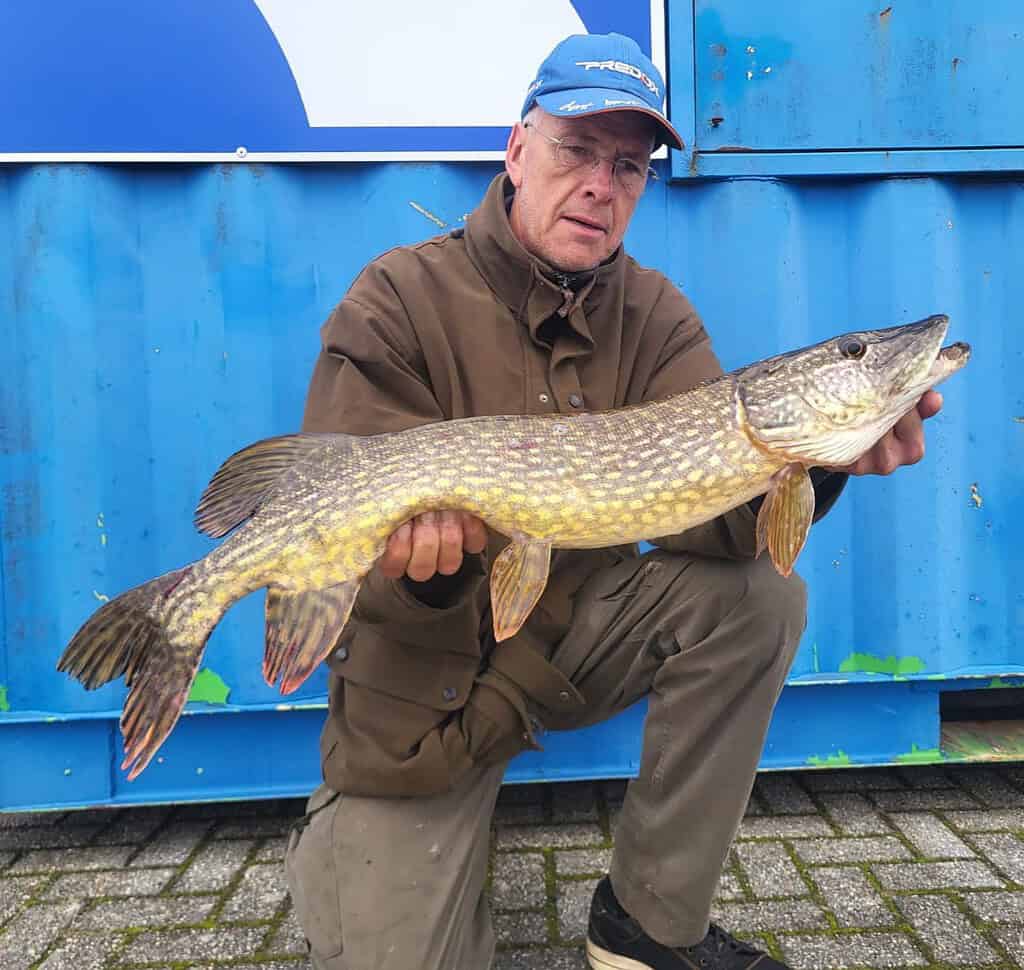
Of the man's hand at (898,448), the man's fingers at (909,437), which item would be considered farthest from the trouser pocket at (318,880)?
the man's fingers at (909,437)

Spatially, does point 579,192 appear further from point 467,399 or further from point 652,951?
point 652,951

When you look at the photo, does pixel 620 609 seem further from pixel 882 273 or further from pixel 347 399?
pixel 882 273

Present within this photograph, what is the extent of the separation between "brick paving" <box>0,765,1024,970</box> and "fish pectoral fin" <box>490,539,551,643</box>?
98 cm

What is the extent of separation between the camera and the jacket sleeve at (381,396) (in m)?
1.96

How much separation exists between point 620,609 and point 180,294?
6.02 feet

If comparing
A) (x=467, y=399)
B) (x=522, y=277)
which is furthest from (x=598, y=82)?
(x=467, y=399)

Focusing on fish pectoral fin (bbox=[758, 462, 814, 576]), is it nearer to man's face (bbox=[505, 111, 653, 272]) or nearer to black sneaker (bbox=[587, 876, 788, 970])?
man's face (bbox=[505, 111, 653, 272])

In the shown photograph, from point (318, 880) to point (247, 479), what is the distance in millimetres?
995

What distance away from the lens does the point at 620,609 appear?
2.15 metres

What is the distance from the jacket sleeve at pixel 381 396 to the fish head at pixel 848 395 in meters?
0.82

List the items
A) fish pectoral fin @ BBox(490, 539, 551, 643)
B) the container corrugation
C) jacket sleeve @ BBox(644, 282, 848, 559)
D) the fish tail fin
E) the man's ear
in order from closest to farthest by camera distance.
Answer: the fish tail fin < fish pectoral fin @ BBox(490, 539, 551, 643) < jacket sleeve @ BBox(644, 282, 848, 559) < the man's ear < the container corrugation

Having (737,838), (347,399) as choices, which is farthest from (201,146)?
(737,838)

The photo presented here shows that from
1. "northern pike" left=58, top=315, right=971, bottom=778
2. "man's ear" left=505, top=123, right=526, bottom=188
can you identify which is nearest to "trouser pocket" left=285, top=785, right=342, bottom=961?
"northern pike" left=58, top=315, right=971, bottom=778

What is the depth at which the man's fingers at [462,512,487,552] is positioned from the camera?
1921mm
